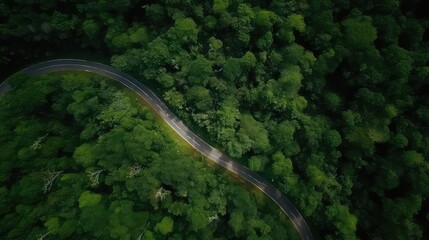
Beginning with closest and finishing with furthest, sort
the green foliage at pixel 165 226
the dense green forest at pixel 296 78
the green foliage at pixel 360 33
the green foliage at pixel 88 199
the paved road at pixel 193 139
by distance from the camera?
1. the green foliage at pixel 165 226
2. the green foliage at pixel 88 199
3. the dense green forest at pixel 296 78
4. the paved road at pixel 193 139
5. the green foliage at pixel 360 33

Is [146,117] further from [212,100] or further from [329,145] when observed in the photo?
[329,145]

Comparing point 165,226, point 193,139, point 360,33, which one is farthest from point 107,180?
point 360,33

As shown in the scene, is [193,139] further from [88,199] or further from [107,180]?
[88,199]

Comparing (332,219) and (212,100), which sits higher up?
(212,100)

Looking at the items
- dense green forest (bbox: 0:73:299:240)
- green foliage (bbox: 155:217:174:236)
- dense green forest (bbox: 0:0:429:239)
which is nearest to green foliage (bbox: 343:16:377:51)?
dense green forest (bbox: 0:0:429:239)

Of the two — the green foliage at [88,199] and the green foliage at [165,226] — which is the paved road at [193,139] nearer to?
the green foliage at [165,226]

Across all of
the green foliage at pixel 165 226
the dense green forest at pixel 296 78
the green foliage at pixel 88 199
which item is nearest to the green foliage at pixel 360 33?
the dense green forest at pixel 296 78

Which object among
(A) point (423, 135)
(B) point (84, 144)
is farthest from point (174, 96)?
(A) point (423, 135)
